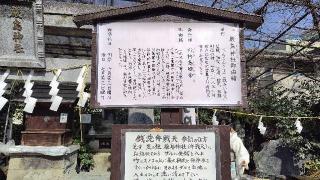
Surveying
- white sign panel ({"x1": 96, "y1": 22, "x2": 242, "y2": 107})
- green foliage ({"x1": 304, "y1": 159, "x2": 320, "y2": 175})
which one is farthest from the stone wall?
green foliage ({"x1": 304, "y1": 159, "x2": 320, "y2": 175})

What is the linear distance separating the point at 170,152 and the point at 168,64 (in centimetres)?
118

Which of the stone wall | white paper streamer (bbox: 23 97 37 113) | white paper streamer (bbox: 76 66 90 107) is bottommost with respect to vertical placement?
the stone wall

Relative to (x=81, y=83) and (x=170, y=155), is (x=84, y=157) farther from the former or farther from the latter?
(x=170, y=155)

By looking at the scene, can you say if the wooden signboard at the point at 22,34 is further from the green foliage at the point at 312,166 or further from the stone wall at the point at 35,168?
the green foliage at the point at 312,166

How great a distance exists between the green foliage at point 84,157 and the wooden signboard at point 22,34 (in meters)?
3.45

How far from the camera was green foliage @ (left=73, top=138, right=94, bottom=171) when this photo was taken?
1123 centimetres

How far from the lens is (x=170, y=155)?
5156 millimetres

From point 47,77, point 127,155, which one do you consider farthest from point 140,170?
point 47,77

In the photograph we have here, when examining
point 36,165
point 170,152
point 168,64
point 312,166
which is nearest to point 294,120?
point 312,166

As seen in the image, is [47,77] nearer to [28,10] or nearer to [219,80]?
[28,10]

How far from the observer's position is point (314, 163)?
12688 millimetres

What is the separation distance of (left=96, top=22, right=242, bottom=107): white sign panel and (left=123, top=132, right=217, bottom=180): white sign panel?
440 millimetres

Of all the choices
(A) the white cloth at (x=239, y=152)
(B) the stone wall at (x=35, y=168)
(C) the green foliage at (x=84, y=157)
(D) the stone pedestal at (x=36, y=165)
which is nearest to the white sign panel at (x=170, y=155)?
(A) the white cloth at (x=239, y=152)

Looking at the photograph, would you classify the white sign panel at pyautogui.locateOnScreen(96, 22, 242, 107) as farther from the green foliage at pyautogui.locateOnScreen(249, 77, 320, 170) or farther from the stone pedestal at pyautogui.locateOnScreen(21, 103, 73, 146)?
the green foliage at pyautogui.locateOnScreen(249, 77, 320, 170)
